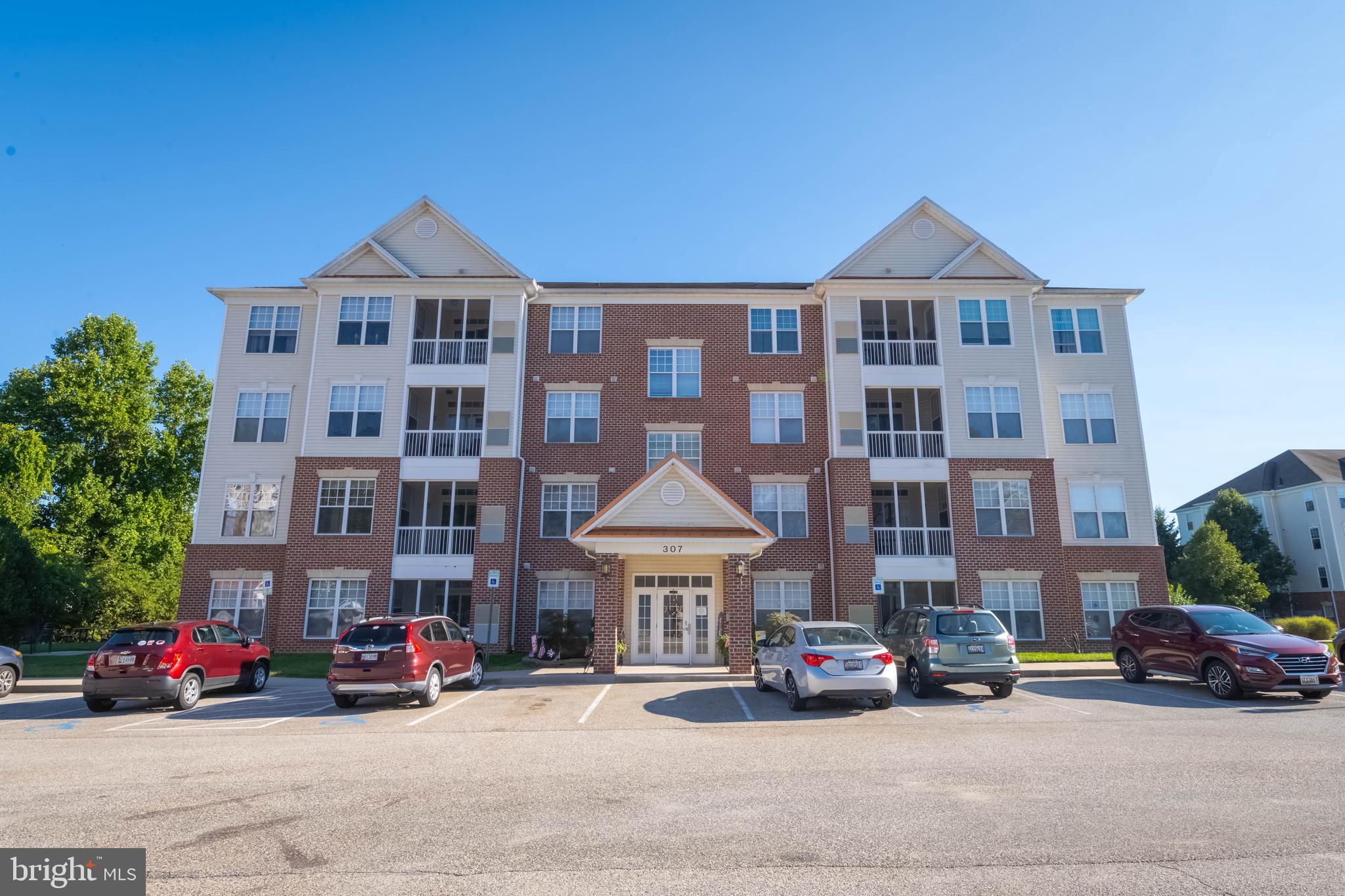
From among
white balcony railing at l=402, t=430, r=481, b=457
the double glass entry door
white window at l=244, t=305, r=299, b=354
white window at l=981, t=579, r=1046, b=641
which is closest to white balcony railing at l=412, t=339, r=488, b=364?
white balcony railing at l=402, t=430, r=481, b=457

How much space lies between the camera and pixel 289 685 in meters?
18.1

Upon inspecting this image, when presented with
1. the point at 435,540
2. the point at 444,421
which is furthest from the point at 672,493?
the point at 444,421

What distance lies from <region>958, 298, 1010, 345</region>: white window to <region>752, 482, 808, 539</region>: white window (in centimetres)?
799

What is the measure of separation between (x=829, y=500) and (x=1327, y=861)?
66.4 ft

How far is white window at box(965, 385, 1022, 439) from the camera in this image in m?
26.0

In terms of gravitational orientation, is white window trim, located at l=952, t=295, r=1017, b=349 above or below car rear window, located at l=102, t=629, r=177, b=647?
above

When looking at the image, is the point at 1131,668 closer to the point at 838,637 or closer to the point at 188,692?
the point at 838,637

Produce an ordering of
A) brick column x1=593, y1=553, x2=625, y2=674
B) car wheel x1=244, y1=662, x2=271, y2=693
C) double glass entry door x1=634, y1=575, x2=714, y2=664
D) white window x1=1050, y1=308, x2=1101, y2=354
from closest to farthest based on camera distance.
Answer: car wheel x1=244, y1=662, x2=271, y2=693, brick column x1=593, y1=553, x2=625, y2=674, double glass entry door x1=634, y1=575, x2=714, y2=664, white window x1=1050, y1=308, x2=1101, y2=354

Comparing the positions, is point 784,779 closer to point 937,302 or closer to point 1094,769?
point 1094,769

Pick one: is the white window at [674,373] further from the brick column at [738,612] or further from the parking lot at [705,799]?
the parking lot at [705,799]

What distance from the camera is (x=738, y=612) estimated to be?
19906 millimetres

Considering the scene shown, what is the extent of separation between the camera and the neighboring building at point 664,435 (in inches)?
985
